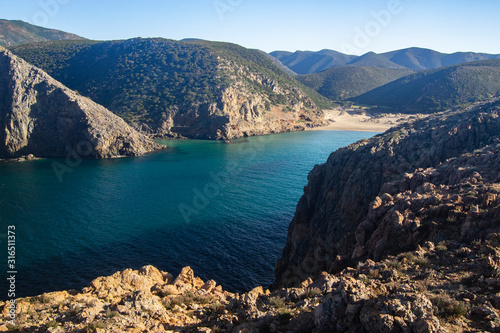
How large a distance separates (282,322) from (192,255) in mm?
21609

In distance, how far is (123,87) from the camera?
4557 inches

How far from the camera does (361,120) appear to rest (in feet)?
431

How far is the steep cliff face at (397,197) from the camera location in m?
14.1

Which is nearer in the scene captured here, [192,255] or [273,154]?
[192,255]

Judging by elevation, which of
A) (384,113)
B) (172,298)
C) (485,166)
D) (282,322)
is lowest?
(172,298)

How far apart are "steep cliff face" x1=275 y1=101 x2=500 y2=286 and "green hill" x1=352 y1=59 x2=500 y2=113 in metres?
109

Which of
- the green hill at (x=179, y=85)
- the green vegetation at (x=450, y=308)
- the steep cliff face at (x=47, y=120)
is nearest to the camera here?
the green vegetation at (x=450, y=308)

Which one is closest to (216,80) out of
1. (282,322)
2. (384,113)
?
(384,113)

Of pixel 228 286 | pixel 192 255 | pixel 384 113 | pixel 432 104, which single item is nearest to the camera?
pixel 228 286

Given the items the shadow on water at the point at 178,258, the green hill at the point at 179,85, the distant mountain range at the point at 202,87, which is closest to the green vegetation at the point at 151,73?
the green hill at the point at 179,85

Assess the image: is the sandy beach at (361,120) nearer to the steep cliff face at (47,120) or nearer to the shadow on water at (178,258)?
the steep cliff face at (47,120)

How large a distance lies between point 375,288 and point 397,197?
9.22 meters

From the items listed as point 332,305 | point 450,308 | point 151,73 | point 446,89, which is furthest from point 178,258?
point 446,89

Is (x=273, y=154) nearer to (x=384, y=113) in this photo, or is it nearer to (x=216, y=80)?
(x=216, y=80)
